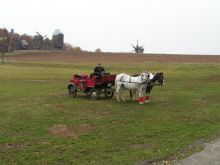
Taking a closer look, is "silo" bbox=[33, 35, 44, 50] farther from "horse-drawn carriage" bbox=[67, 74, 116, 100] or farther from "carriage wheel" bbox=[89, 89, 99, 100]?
"carriage wheel" bbox=[89, 89, 99, 100]

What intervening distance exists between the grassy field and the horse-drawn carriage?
50 centimetres

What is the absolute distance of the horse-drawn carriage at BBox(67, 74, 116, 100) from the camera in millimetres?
26516

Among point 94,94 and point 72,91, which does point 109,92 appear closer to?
point 94,94

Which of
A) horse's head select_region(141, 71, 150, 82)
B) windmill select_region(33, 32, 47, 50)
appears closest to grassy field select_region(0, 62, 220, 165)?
horse's head select_region(141, 71, 150, 82)

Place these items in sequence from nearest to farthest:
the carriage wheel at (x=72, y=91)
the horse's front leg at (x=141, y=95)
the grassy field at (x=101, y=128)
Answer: the grassy field at (x=101, y=128) < the horse's front leg at (x=141, y=95) < the carriage wheel at (x=72, y=91)

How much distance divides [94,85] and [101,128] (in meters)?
8.20

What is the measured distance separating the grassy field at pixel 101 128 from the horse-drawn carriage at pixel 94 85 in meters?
0.50

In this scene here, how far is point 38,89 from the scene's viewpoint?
3388 cm

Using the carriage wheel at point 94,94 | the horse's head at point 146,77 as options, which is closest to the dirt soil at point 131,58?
the carriage wheel at point 94,94

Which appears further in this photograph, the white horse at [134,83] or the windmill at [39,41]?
the windmill at [39,41]

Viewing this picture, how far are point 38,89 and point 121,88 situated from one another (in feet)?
32.9

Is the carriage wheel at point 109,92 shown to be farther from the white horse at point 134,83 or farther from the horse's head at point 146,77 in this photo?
the horse's head at point 146,77

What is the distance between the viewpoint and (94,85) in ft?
86.9

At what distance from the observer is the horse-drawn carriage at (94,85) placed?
26.5m
